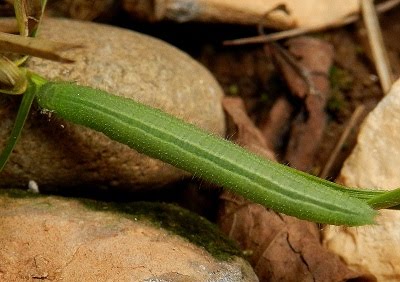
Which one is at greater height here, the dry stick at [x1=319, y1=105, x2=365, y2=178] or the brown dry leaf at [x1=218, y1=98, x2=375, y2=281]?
the dry stick at [x1=319, y1=105, x2=365, y2=178]

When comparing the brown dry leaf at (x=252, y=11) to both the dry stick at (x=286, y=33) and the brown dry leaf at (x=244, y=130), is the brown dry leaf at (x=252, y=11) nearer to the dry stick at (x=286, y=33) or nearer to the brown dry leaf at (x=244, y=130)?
the dry stick at (x=286, y=33)

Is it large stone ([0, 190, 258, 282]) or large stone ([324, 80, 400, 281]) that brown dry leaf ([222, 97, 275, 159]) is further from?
large stone ([0, 190, 258, 282])

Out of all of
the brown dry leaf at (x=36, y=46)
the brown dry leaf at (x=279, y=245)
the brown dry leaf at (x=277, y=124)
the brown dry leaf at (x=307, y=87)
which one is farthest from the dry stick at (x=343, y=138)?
the brown dry leaf at (x=36, y=46)

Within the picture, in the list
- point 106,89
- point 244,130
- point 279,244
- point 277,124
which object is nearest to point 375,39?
point 277,124

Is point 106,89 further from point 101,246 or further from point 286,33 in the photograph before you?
point 286,33

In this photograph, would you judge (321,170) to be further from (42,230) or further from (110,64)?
(42,230)

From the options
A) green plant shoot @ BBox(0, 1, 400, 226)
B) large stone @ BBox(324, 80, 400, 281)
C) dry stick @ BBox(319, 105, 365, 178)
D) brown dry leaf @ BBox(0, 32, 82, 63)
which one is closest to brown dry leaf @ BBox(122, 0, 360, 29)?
dry stick @ BBox(319, 105, 365, 178)

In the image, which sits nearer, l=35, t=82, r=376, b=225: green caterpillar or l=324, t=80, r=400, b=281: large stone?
l=35, t=82, r=376, b=225: green caterpillar
